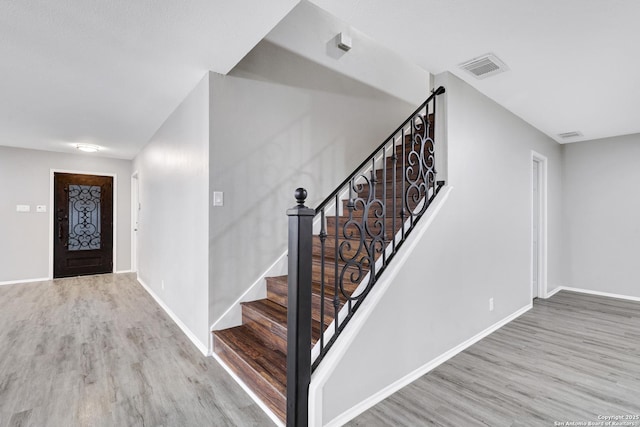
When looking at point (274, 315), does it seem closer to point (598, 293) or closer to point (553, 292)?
point (553, 292)

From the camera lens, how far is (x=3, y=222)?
17.3 ft

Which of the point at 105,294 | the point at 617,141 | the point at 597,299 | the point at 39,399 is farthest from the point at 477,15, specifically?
the point at 105,294

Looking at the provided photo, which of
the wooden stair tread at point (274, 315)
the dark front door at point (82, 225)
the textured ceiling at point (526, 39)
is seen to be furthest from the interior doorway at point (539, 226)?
the dark front door at point (82, 225)

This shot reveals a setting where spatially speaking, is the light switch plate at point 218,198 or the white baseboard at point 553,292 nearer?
the light switch plate at point 218,198

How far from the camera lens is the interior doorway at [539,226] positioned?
4.53 meters

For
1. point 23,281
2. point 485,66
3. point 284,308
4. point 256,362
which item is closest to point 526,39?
point 485,66

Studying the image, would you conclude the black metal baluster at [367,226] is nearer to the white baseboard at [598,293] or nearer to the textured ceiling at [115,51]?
the textured ceiling at [115,51]

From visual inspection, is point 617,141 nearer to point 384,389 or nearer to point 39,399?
point 384,389

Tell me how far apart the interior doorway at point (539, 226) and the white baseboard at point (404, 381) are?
6.08 feet

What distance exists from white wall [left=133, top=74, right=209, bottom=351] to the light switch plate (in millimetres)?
80

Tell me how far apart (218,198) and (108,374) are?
155cm

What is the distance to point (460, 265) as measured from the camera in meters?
2.74

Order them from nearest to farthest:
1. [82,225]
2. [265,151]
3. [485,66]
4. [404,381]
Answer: [404,381] → [485,66] → [265,151] → [82,225]

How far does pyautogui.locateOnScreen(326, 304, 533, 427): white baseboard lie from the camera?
181cm
